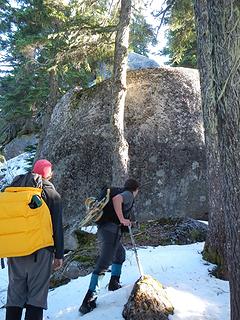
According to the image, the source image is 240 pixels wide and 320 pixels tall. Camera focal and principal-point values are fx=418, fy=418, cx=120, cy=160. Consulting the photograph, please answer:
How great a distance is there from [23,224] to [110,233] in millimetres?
1681

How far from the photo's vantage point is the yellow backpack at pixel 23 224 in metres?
4.37

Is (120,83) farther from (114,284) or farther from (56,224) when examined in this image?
(56,224)

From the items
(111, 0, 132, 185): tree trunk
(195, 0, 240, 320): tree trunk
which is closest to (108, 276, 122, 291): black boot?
(195, 0, 240, 320): tree trunk

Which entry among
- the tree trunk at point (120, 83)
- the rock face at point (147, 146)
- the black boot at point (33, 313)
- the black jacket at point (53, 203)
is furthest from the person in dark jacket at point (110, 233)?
the rock face at point (147, 146)

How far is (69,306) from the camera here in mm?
5891

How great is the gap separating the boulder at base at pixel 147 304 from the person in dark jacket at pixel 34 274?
3.48ft

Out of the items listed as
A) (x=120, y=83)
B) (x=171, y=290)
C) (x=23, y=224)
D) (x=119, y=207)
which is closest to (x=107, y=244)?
(x=119, y=207)

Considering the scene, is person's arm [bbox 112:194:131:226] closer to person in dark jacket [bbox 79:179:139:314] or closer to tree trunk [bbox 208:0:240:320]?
person in dark jacket [bbox 79:179:139:314]

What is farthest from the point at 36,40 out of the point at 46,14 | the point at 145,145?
the point at 145,145

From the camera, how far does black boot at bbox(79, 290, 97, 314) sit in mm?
5383

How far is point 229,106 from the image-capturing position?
3938 millimetres

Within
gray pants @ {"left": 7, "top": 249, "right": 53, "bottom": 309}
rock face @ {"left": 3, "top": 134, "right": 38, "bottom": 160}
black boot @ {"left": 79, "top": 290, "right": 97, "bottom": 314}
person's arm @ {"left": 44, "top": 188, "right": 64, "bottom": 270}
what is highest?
rock face @ {"left": 3, "top": 134, "right": 38, "bottom": 160}

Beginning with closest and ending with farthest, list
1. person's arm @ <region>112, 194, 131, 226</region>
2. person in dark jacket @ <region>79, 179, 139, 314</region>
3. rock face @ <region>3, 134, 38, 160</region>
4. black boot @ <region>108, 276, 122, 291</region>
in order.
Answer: person in dark jacket @ <region>79, 179, 139, 314</region>, person's arm @ <region>112, 194, 131, 226</region>, black boot @ <region>108, 276, 122, 291</region>, rock face @ <region>3, 134, 38, 160</region>

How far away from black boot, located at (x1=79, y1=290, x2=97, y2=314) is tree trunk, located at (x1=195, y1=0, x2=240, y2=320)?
1994mm
